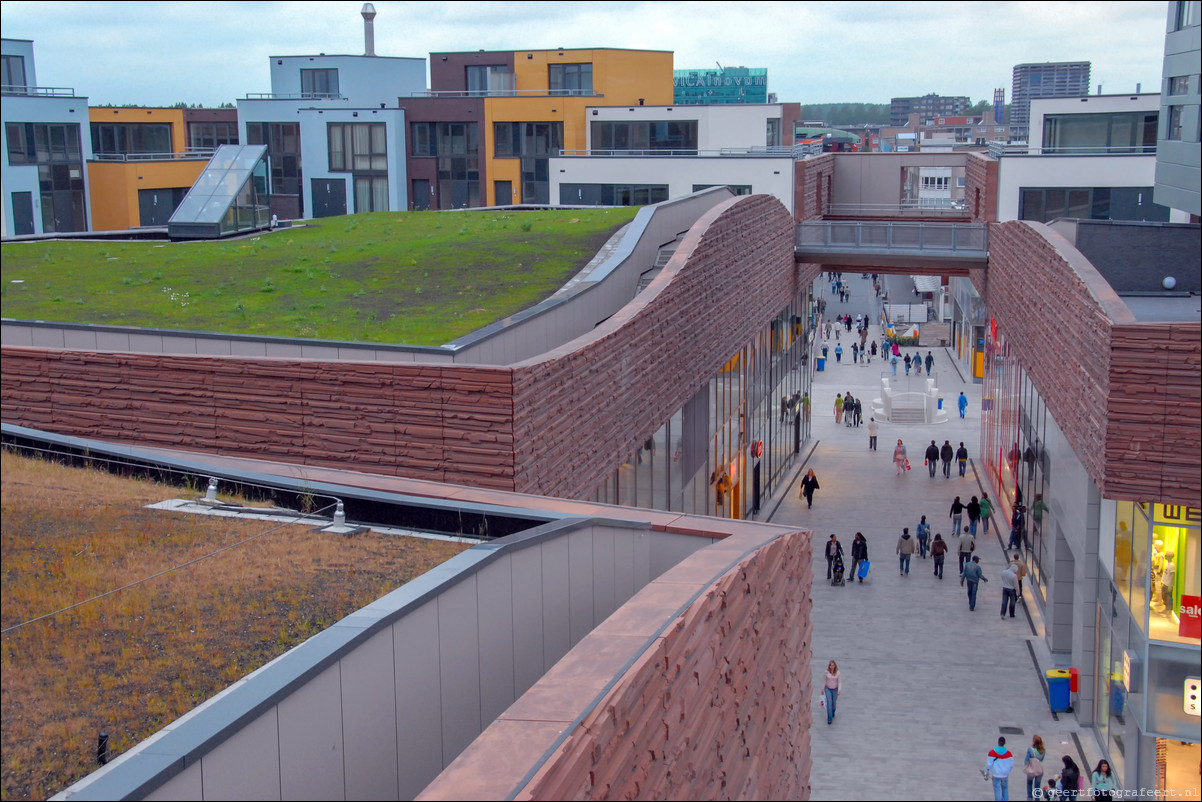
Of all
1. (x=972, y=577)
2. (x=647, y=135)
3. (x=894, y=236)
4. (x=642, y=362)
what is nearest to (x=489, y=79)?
(x=647, y=135)

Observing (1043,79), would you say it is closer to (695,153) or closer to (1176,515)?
(695,153)

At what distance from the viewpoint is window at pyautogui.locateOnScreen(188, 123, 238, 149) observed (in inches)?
2936

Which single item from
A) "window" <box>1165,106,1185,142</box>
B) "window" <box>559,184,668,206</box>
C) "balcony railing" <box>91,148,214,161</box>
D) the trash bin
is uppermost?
"window" <box>1165,106,1185,142</box>

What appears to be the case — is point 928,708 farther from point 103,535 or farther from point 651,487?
point 103,535

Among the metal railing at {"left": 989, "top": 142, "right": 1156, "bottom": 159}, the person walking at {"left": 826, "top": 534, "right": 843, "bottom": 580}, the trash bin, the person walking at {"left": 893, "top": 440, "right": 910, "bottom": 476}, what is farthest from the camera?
the metal railing at {"left": 989, "top": 142, "right": 1156, "bottom": 159}

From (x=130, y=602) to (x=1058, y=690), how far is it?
18734 mm

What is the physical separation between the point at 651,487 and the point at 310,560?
40.9ft

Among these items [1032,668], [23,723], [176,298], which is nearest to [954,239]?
[1032,668]

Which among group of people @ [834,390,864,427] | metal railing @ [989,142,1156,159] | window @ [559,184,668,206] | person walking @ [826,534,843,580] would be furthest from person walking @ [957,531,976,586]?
window @ [559,184,668,206]

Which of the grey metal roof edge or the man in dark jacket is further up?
the grey metal roof edge

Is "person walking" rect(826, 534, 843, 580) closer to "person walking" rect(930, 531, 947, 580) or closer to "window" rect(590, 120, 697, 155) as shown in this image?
"person walking" rect(930, 531, 947, 580)

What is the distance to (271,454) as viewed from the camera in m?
13.9

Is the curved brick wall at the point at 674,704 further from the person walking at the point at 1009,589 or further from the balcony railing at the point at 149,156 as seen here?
the balcony railing at the point at 149,156

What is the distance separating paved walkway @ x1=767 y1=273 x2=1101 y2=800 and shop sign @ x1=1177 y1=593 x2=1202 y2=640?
11.6 feet
